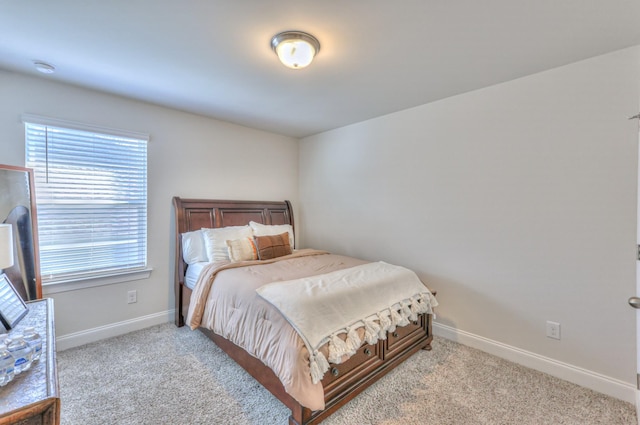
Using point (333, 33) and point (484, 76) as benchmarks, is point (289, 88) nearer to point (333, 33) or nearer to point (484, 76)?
point (333, 33)

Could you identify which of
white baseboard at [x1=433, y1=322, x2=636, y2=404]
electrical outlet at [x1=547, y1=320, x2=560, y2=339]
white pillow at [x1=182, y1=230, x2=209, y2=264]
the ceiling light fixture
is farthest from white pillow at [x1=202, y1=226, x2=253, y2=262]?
electrical outlet at [x1=547, y1=320, x2=560, y2=339]

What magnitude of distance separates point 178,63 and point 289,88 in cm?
91

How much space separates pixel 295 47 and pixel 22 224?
99.6 inches

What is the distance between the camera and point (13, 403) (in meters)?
0.89

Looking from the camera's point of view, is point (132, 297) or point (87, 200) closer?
point (87, 200)

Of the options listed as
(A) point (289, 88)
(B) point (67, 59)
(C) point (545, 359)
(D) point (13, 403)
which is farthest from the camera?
(A) point (289, 88)

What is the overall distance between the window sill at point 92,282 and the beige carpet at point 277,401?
0.56m

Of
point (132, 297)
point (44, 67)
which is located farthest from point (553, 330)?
point (44, 67)

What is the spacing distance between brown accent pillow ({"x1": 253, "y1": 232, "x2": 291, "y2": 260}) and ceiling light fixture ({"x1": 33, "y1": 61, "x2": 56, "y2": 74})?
218cm

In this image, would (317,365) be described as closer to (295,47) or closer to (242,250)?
(242,250)

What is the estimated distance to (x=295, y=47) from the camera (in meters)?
1.81

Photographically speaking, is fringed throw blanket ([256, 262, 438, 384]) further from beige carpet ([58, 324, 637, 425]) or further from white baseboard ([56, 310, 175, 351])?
white baseboard ([56, 310, 175, 351])

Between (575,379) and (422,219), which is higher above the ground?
(422,219)

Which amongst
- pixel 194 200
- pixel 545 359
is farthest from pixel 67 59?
pixel 545 359
